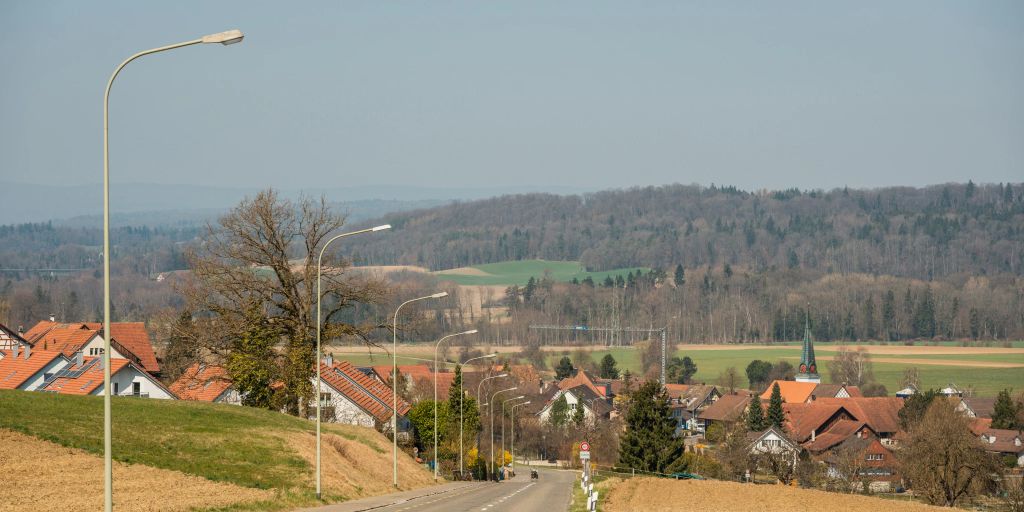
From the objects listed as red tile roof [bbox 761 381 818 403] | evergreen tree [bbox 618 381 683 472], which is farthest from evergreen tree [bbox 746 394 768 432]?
evergreen tree [bbox 618 381 683 472]

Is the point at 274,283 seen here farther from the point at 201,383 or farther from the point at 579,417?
the point at 579,417

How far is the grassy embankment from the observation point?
36.1 metres

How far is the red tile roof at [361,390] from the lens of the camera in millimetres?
81500

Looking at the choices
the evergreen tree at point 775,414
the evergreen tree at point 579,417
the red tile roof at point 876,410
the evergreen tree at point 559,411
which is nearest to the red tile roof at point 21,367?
the evergreen tree at point 579,417

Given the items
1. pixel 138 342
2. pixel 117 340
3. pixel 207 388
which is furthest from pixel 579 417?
pixel 207 388

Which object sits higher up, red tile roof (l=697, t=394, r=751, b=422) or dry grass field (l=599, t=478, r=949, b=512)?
dry grass field (l=599, t=478, r=949, b=512)

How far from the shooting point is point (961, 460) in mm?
78250

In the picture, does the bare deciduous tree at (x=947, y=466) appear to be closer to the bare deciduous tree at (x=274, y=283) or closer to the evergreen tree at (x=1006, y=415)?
the bare deciduous tree at (x=274, y=283)

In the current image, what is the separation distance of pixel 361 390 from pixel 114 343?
1677 cm

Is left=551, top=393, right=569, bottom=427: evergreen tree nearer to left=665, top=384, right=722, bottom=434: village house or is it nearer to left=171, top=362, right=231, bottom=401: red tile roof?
left=665, top=384, right=722, bottom=434: village house

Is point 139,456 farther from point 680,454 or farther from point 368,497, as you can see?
point 680,454

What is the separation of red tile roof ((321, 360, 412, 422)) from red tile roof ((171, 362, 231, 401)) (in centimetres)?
696

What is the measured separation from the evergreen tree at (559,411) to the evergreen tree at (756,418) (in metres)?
19.8

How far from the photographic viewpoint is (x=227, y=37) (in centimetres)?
2084
